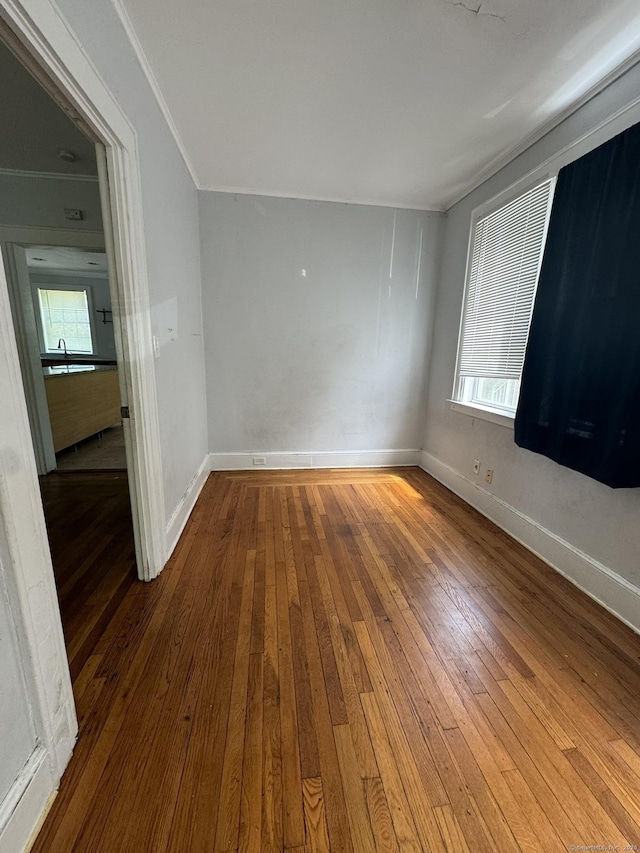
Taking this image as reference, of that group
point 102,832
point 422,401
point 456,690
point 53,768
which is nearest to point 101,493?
point 53,768

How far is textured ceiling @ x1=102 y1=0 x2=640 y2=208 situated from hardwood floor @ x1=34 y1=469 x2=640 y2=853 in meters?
2.75

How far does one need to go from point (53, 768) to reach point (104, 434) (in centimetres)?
494

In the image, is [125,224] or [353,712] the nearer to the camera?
[353,712]

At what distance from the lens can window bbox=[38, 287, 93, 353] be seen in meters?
7.27

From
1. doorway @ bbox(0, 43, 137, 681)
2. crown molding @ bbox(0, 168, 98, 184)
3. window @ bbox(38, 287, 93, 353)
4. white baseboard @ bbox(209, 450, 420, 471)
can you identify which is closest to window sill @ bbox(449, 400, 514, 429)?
white baseboard @ bbox(209, 450, 420, 471)

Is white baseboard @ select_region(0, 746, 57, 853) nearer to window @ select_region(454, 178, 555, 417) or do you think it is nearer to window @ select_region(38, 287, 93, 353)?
window @ select_region(454, 178, 555, 417)

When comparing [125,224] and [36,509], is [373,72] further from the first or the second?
[36,509]

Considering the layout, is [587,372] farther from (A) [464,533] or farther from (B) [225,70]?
(B) [225,70]

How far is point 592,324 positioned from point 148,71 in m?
2.72

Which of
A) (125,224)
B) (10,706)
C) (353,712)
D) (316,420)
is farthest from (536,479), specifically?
(125,224)

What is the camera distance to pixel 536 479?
224cm

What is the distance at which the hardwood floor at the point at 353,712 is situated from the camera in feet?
3.04

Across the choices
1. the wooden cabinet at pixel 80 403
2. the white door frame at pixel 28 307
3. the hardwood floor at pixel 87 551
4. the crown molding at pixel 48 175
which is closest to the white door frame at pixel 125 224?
the hardwood floor at pixel 87 551

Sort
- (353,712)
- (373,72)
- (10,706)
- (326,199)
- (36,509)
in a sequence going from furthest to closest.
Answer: (326,199), (373,72), (353,712), (36,509), (10,706)
